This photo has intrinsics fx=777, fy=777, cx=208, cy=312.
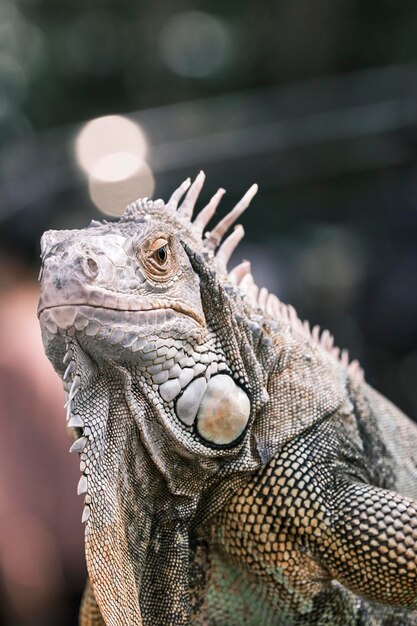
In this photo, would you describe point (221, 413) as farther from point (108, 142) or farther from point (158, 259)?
point (108, 142)

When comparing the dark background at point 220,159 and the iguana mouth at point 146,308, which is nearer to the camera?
the iguana mouth at point 146,308

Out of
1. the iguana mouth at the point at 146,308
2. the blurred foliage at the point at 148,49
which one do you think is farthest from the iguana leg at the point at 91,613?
the blurred foliage at the point at 148,49

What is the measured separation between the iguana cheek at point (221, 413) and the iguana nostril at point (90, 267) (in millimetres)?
272

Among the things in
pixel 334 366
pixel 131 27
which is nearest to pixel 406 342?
pixel 334 366

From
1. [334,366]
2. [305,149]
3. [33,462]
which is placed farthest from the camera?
[305,149]

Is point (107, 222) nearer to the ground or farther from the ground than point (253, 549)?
farther from the ground

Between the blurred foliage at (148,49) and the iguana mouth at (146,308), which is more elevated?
the blurred foliage at (148,49)

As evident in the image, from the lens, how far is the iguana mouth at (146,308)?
3.92ft

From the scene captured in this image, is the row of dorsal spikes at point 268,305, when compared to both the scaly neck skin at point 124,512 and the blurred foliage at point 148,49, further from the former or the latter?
the blurred foliage at point 148,49

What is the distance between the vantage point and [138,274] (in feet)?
4.21

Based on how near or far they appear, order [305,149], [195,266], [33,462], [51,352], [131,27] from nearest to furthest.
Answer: [51,352] → [195,266] → [33,462] → [305,149] → [131,27]

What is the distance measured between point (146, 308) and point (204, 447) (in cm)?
26

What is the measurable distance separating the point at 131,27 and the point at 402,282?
648cm

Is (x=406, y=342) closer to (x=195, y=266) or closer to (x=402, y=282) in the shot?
(x=402, y=282)
